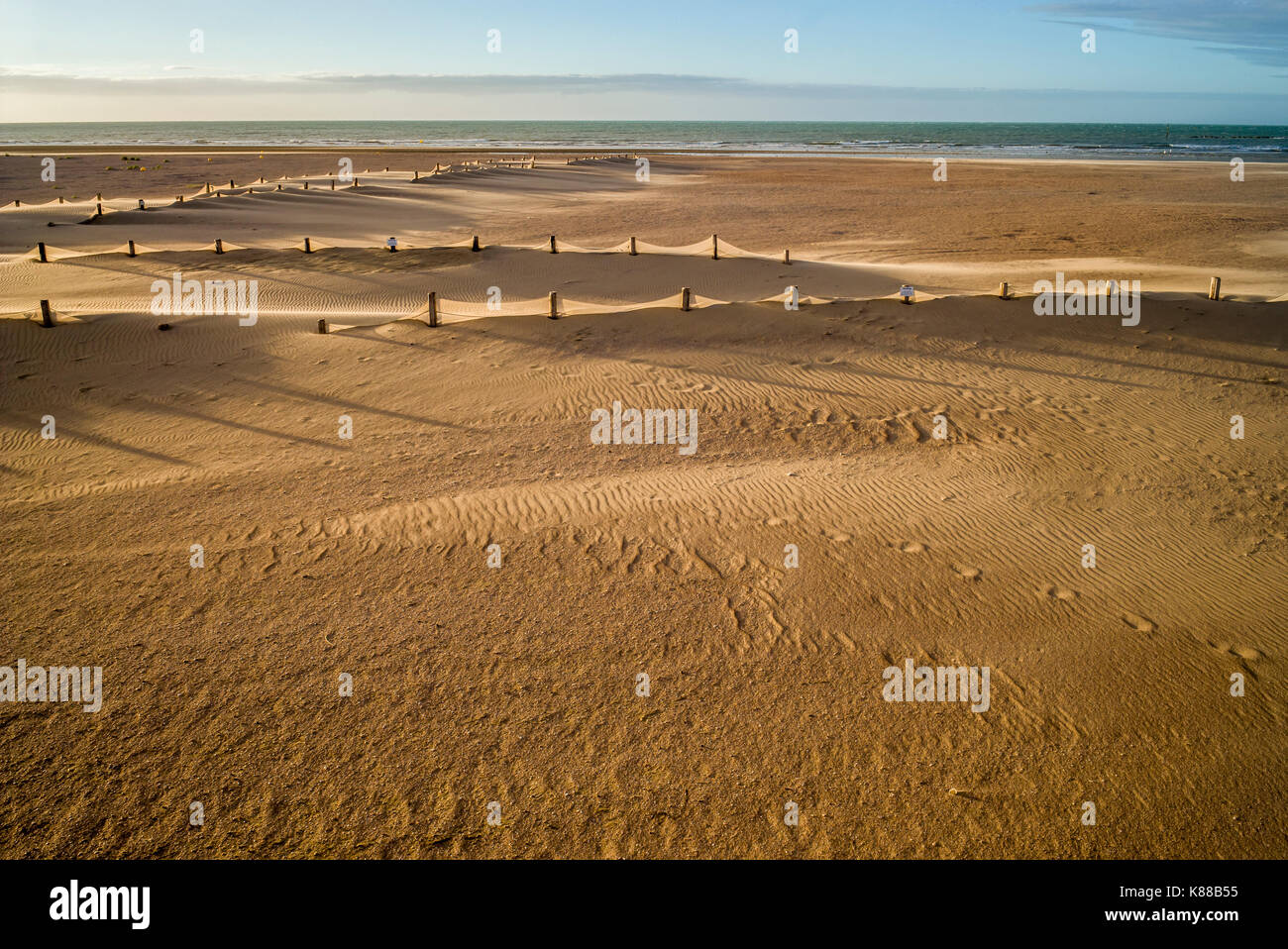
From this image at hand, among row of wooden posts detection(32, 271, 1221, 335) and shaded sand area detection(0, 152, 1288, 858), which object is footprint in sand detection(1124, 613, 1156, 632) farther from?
row of wooden posts detection(32, 271, 1221, 335)

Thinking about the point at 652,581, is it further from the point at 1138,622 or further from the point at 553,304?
the point at 553,304

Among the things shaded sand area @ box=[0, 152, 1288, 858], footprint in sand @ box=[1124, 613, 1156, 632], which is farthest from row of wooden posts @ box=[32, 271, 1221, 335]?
footprint in sand @ box=[1124, 613, 1156, 632]

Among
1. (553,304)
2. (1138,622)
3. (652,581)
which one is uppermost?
(553,304)

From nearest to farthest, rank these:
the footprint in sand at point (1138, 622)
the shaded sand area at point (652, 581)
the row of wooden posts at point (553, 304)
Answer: the shaded sand area at point (652, 581) → the footprint in sand at point (1138, 622) → the row of wooden posts at point (553, 304)

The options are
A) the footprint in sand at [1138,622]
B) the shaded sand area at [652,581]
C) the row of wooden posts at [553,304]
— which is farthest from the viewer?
the row of wooden posts at [553,304]

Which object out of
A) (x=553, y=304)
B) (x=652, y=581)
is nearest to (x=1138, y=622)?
(x=652, y=581)

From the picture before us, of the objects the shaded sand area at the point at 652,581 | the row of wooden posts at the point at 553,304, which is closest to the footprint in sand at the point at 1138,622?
the shaded sand area at the point at 652,581

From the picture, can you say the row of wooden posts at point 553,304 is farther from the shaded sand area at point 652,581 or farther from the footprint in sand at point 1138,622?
the footprint in sand at point 1138,622
